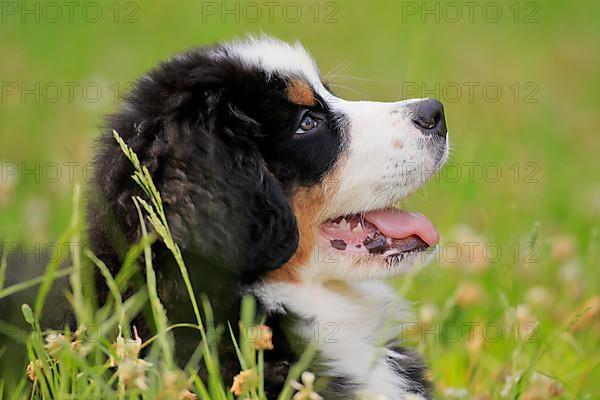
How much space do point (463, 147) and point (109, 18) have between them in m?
4.30

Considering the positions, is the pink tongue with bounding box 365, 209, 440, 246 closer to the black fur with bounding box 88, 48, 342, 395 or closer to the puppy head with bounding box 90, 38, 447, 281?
the puppy head with bounding box 90, 38, 447, 281

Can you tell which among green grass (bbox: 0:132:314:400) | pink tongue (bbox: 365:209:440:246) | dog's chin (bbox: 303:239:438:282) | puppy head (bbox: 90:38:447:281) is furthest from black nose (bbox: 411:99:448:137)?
green grass (bbox: 0:132:314:400)

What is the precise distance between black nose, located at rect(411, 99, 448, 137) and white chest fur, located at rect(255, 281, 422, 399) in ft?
1.91

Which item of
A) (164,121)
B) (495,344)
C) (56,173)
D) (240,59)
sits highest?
(240,59)

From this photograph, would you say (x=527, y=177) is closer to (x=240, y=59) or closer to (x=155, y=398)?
(x=240, y=59)

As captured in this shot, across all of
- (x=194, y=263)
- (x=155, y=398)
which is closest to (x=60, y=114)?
(x=194, y=263)

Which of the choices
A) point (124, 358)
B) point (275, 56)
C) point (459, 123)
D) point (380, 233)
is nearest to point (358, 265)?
point (380, 233)

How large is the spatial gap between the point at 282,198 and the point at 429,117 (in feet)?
2.33

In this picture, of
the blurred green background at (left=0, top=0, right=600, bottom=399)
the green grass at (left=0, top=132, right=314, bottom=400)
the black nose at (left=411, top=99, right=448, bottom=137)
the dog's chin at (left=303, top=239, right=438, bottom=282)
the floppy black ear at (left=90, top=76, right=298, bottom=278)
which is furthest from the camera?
the blurred green background at (left=0, top=0, right=600, bottom=399)

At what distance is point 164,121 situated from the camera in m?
3.31

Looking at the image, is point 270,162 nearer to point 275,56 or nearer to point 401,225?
point 275,56

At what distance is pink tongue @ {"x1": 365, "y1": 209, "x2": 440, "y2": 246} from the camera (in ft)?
12.3

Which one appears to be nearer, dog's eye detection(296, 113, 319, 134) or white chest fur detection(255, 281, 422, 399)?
white chest fur detection(255, 281, 422, 399)

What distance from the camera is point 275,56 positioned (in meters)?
3.70
